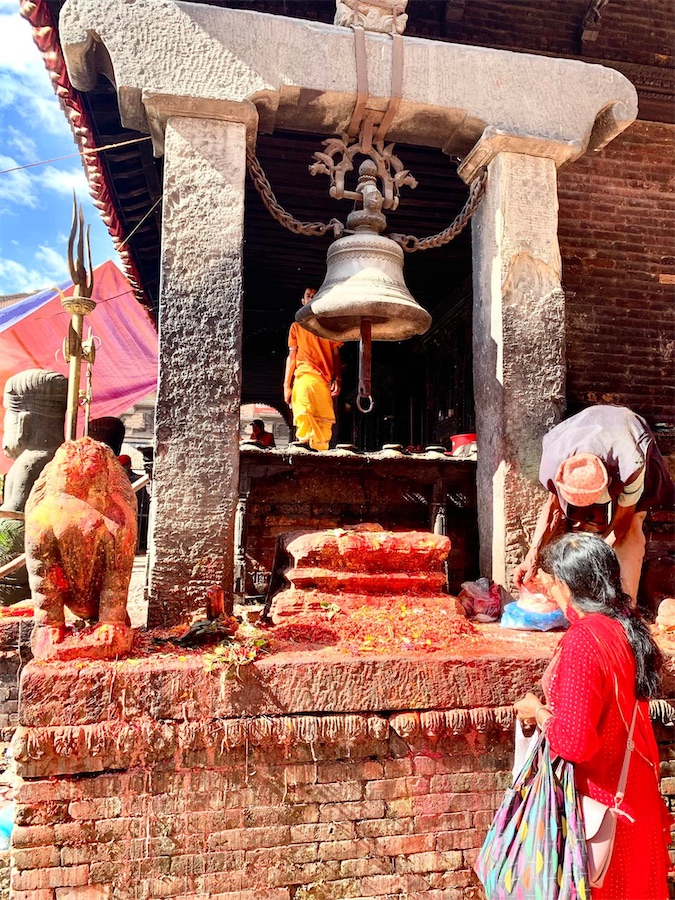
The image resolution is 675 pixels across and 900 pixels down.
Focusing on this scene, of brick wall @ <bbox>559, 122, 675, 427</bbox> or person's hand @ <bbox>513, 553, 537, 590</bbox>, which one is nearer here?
person's hand @ <bbox>513, 553, 537, 590</bbox>

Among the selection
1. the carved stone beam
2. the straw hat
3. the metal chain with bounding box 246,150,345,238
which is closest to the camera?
the straw hat

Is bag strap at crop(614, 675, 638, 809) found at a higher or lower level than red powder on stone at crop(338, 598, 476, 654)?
lower

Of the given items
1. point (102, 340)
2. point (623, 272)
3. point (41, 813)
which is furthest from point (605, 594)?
point (102, 340)

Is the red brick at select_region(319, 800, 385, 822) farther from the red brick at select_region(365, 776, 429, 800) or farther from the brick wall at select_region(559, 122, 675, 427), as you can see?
the brick wall at select_region(559, 122, 675, 427)

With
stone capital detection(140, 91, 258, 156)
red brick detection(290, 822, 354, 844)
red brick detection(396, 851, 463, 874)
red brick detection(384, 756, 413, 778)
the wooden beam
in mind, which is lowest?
red brick detection(396, 851, 463, 874)

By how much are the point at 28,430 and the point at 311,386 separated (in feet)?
8.09

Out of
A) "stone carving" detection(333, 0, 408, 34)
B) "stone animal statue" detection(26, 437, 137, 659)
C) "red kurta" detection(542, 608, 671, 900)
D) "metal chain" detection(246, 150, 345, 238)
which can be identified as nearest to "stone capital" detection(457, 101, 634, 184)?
"stone carving" detection(333, 0, 408, 34)

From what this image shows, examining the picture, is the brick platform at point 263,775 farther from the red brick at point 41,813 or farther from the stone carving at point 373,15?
the stone carving at point 373,15

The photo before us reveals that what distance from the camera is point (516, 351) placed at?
3.95m

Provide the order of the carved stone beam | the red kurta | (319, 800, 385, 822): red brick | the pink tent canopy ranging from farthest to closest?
the pink tent canopy < the carved stone beam < (319, 800, 385, 822): red brick < the red kurta

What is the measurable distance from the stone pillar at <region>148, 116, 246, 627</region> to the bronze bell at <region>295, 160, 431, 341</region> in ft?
1.89

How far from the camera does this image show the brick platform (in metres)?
2.52

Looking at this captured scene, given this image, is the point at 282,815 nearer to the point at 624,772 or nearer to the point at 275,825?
the point at 275,825

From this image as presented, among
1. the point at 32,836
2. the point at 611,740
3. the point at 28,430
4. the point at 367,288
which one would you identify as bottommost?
the point at 32,836
